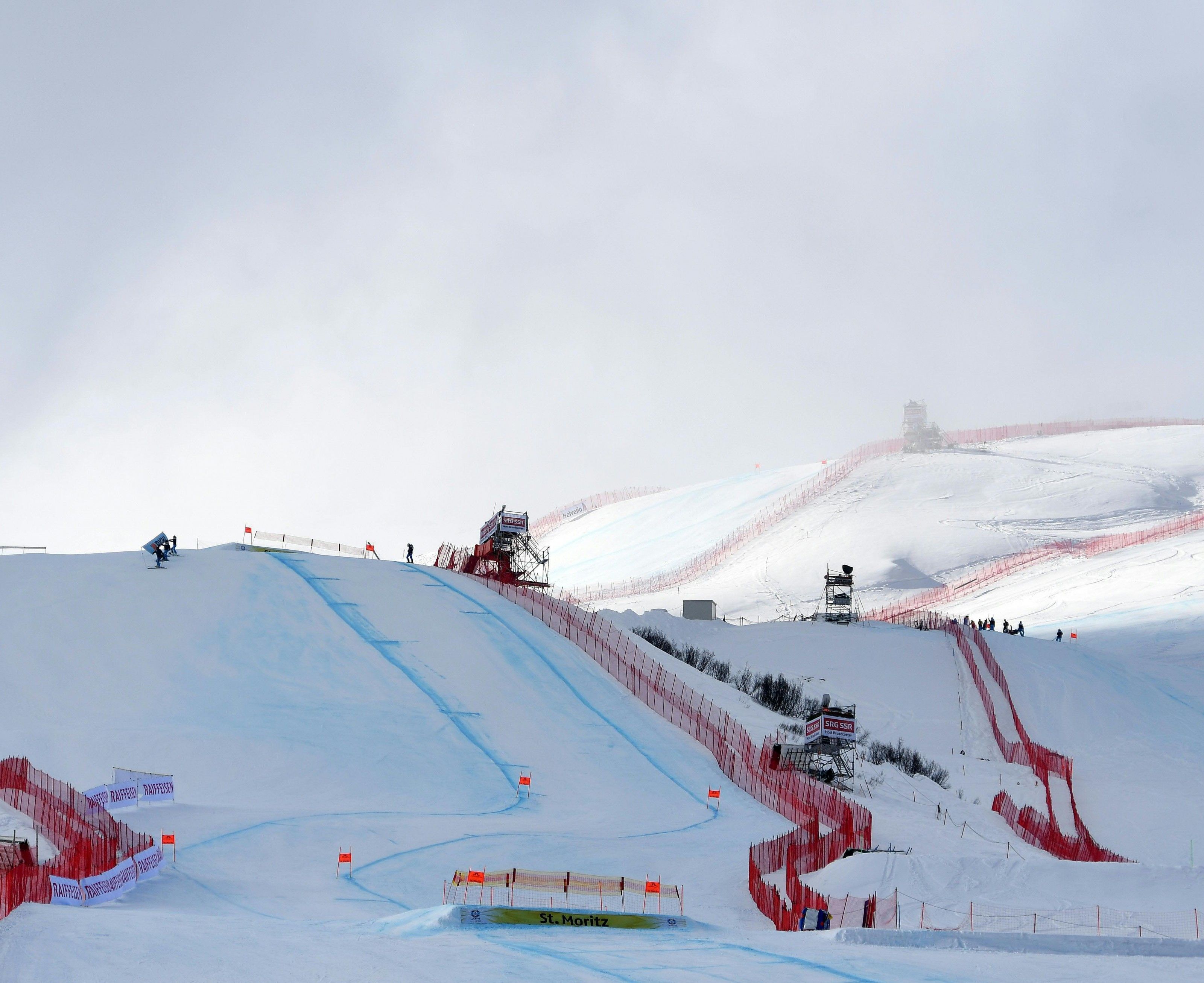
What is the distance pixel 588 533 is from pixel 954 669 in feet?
180

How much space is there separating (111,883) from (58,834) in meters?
3.01

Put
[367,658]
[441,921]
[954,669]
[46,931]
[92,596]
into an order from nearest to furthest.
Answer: [46,931] → [441,921] → [367,658] → [92,596] → [954,669]

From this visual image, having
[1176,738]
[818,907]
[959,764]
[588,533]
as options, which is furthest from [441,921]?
[588,533]

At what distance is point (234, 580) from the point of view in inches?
1342

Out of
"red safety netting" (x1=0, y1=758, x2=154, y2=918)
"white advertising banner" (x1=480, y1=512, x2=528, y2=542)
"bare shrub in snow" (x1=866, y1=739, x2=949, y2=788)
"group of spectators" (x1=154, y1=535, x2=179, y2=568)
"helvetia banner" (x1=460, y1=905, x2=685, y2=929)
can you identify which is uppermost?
"white advertising banner" (x1=480, y1=512, x2=528, y2=542)

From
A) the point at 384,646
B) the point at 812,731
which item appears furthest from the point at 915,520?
the point at 812,731

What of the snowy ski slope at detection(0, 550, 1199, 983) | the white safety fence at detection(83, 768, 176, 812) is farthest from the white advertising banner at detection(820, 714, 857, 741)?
the white safety fence at detection(83, 768, 176, 812)

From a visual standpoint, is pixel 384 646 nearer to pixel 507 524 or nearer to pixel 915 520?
pixel 507 524

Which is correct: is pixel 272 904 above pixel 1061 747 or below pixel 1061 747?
below

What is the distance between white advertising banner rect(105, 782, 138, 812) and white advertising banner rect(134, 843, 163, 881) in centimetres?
299

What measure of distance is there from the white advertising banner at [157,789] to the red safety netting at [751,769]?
29.9ft

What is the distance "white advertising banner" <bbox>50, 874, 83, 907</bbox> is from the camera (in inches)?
506

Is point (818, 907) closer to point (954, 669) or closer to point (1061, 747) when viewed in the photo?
point (1061, 747)

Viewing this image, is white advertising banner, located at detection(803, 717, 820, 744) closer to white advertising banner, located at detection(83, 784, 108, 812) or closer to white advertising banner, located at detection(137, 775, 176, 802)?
white advertising banner, located at detection(137, 775, 176, 802)
